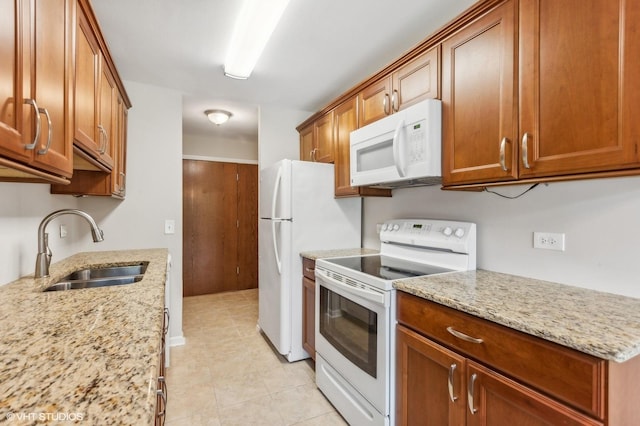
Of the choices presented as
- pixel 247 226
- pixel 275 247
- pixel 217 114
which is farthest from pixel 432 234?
pixel 247 226

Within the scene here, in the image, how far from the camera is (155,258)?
2.22 m

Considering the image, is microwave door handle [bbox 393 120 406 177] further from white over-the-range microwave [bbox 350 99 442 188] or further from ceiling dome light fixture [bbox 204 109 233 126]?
ceiling dome light fixture [bbox 204 109 233 126]

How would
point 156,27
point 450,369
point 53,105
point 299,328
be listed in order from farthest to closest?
point 299,328 → point 156,27 → point 450,369 → point 53,105

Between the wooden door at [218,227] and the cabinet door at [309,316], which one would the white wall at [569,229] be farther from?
the wooden door at [218,227]

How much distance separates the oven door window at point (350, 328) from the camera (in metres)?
1.57

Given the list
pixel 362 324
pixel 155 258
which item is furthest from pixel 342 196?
Answer: pixel 155 258

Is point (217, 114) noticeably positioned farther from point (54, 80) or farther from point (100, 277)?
point (54, 80)

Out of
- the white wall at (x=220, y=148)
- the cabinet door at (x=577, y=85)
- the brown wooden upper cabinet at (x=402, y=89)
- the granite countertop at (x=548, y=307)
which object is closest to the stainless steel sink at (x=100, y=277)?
the granite countertop at (x=548, y=307)

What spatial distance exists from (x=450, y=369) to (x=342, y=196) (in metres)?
1.55

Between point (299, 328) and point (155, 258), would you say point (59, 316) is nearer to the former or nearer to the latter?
point (155, 258)

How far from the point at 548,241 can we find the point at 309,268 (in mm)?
1510

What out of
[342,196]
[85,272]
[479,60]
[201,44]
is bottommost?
[85,272]

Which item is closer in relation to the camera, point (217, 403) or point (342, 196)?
point (217, 403)

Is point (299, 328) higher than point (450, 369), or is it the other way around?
point (450, 369)
